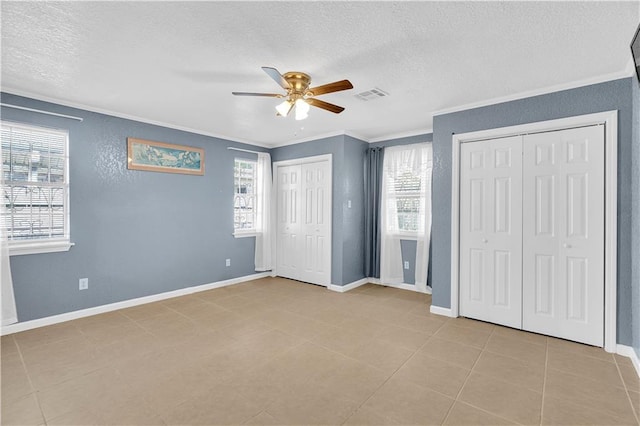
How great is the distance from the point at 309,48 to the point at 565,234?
3047 millimetres

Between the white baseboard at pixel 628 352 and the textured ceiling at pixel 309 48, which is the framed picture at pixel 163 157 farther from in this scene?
the white baseboard at pixel 628 352

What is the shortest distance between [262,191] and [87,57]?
139 inches

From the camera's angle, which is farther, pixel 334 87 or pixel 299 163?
pixel 299 163

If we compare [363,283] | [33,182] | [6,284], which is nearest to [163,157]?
[33,182]

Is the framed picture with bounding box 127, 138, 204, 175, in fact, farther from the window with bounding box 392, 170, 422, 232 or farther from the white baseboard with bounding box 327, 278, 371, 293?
the window with bounding box 392, 170, 422, 232

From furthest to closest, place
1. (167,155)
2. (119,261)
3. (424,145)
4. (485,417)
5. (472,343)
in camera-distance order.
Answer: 1. (424,145)
2. (167,155)
3. (119,261)
4. (472,343)
5. (485,417)

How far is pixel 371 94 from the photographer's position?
3.39 m

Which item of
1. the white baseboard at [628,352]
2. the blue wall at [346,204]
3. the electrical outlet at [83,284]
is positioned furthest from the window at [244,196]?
the white baseboard at [628,352]

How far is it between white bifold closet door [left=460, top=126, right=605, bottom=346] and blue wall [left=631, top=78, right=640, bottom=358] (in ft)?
0.74

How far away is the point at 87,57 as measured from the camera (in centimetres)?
261

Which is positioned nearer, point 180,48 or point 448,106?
point 180,48

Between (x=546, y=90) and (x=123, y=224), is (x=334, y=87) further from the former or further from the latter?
(x=123, y=224)

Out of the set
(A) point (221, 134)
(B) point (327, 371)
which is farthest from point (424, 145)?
(B) point (327, 371)

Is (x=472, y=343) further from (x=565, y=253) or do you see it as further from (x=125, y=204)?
(x=125, y=204)
